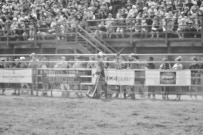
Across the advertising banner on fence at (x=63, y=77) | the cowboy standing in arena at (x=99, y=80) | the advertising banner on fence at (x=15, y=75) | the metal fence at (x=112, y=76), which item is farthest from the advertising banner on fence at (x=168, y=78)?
the advertising banner on fence at (x=15, y=75)

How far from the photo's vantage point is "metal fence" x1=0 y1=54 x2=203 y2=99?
1656cm

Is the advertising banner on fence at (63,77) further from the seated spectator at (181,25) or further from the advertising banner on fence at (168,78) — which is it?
the seated spectator at (181,25)

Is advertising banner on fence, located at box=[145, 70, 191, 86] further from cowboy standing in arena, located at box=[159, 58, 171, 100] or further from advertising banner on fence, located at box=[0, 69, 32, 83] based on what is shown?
advertising banner on fence, located at box=[0, 69, 32, 83]

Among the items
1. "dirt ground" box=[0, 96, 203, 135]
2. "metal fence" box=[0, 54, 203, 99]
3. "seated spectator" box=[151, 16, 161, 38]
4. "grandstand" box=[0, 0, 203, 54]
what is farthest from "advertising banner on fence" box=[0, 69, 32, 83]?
"seated spectator" box=[151, 16, 161, 38]

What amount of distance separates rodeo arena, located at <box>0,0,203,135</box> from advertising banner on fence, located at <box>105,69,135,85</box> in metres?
0.04

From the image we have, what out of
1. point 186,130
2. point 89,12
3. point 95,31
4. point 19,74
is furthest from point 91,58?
point 186,130

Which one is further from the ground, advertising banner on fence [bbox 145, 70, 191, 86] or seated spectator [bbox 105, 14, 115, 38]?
seated spectator [bbox 105, 14, 115, 38]

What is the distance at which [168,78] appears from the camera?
16.7 meters

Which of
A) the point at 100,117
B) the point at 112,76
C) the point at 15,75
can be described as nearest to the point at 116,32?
the point at 112,76

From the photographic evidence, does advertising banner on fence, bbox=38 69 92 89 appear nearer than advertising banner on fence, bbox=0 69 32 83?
Yes

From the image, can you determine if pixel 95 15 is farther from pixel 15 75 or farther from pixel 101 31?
pixel 15 75

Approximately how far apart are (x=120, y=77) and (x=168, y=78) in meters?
1.90

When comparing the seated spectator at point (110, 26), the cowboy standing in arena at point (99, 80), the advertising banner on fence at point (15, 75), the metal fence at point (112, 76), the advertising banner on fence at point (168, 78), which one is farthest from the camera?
the seated spectator at point (110, 26)

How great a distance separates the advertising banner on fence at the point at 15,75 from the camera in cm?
1892
